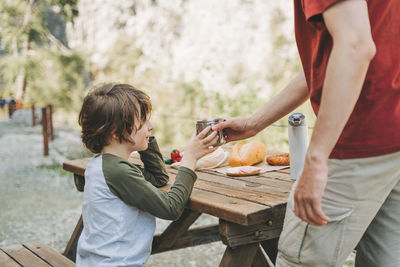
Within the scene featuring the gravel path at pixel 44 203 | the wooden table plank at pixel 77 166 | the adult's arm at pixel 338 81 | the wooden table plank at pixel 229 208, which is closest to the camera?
the adult's arm at pixel 338 81

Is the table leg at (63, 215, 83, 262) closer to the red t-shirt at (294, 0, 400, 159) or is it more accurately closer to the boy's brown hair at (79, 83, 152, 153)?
the boy's brown hair at (79, 83, 152, 153)

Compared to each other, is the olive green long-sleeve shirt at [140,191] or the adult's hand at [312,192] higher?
the adult's hand at [312,192]

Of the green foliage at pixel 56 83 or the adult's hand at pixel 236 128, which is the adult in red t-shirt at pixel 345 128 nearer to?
the adult's hand at pixel 236 128

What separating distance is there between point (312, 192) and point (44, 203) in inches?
175

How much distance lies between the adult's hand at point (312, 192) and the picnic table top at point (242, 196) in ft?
1.05

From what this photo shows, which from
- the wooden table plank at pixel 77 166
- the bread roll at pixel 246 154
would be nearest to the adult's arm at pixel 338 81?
the bread roll at pixel 246 154

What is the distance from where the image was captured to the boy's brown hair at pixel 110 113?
172cm

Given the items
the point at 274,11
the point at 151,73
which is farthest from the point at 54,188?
the point at 274,11

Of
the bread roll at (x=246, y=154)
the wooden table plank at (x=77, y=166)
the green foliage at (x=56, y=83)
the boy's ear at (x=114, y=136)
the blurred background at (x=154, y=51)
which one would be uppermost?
the boy's ear at (x=114, y=136)

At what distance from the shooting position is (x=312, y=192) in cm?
114

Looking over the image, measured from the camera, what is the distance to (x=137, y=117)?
176 cm

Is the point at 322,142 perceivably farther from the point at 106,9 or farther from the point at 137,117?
the point at 106,9

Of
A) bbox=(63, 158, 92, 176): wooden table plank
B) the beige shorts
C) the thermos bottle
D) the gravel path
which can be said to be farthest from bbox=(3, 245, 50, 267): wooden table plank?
the beige shorts

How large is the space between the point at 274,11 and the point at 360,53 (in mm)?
12764
